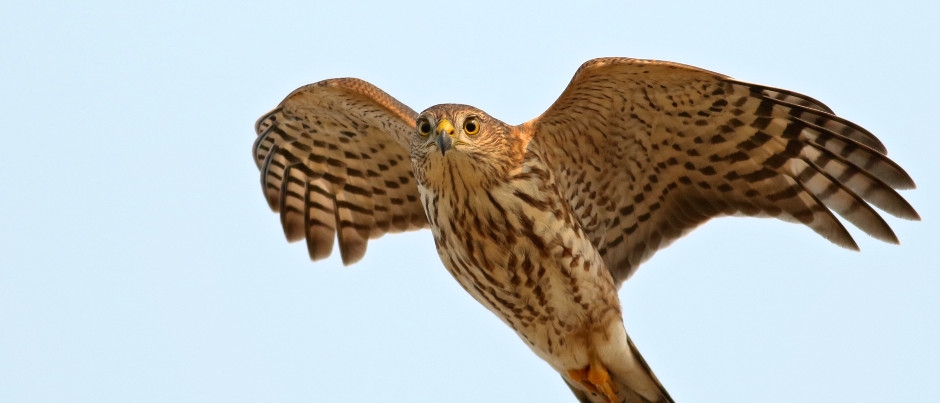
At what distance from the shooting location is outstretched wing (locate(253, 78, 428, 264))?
11312mm

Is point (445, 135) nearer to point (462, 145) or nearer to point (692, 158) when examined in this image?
point (462, 145)

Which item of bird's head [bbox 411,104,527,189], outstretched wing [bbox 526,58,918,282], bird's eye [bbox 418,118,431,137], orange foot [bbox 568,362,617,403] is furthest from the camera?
orange foot [bbox 568,362,617,403]

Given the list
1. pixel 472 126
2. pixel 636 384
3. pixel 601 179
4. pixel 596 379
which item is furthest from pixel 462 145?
pixel 636 384

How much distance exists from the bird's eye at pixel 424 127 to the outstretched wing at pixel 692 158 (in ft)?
2.85

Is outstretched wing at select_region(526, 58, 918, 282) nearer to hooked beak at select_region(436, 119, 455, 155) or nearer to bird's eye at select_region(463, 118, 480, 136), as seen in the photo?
bird's eye at select_region(463, 118, 480, 136)

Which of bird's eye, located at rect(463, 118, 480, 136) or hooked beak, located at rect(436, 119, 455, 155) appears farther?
bird's eye, located at rect(463, 118, 480, 136)

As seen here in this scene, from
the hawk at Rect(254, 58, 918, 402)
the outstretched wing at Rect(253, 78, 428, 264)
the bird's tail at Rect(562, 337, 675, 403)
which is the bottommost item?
the bird's tail at Rect(562, 337, 675, 403)

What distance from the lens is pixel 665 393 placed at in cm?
1028

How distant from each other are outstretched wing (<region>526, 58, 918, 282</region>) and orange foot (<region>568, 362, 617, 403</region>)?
806mm

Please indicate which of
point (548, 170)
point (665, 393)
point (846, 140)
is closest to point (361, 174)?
point (548, 170)

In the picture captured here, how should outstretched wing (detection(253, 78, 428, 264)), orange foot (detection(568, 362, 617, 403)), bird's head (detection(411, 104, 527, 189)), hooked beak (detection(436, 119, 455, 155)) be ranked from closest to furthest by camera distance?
1. hooked beak (detection(436, 119, 455, 155))
2. bird's head (detection(411, 104, 527, 189))
3. orange foot (detection(568, 362, 617, 403))
4. outstretched wing (detection(253, 78, 428, 264))

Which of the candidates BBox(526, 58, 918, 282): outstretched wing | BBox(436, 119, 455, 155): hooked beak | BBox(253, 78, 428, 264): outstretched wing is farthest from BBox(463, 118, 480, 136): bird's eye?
BBox(253, 78, 428, 264): outstretched wing

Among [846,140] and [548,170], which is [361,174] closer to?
[548,170]

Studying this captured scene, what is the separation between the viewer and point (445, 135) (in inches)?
360
